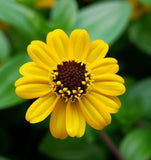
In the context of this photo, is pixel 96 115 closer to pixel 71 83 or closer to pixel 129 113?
pixel 71 83

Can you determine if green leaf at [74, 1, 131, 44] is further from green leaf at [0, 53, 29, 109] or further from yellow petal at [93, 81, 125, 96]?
yellow petal at [93, 81, 125, 96]

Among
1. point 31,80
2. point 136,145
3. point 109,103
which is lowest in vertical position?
point 136,145

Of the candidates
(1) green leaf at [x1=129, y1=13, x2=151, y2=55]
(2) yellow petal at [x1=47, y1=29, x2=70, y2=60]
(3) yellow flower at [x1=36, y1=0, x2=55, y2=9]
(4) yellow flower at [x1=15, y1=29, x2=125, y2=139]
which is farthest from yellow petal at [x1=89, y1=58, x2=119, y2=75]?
(3) yellow flower at [x1=36, y1=0, x2=55, y2=9]

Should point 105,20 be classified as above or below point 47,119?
above

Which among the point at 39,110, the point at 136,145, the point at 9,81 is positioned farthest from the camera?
the point at 136,145

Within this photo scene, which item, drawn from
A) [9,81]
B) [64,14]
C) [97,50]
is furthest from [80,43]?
[64,14]

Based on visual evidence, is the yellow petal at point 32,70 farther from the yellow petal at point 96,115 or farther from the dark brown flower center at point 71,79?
the yellow petal at point 96,115

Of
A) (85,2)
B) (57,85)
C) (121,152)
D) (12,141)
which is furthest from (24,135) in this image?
(85,2)
